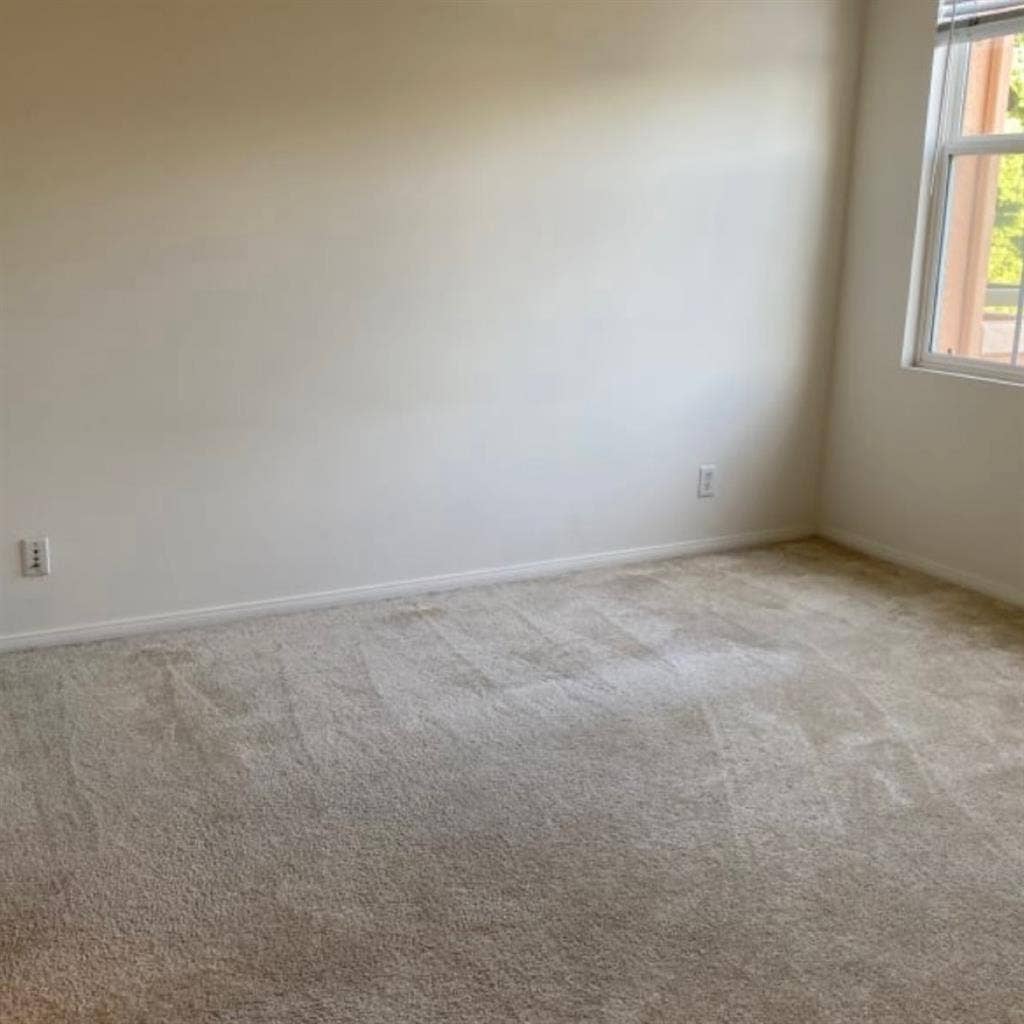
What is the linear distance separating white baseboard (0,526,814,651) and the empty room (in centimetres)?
2

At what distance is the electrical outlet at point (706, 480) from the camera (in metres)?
4.41

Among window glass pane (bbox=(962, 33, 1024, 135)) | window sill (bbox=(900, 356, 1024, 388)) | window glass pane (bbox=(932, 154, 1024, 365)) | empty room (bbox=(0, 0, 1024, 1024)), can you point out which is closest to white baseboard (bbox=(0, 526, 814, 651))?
empty room (bbox=(0, 0, 1024, 1024))

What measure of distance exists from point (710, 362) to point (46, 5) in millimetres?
2524

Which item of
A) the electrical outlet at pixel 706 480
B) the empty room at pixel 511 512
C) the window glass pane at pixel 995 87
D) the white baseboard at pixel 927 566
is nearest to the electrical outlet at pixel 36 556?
the empty room at pixel 511 512

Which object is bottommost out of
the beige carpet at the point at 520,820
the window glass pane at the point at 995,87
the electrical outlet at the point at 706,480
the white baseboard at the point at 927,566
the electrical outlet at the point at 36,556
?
the beige carpet at the point at 520,820

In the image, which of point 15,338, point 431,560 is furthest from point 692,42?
point 15,338

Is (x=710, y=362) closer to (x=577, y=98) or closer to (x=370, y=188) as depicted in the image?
(x=577, y=98)

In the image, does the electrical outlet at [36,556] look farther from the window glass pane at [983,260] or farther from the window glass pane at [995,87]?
the window glass pane at [995,87]

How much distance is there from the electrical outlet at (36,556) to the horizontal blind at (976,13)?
3495 millimetres

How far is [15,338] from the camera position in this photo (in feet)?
10.5

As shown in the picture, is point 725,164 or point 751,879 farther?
point 725,164

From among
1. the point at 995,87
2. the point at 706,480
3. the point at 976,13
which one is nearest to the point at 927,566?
the point at 706,480

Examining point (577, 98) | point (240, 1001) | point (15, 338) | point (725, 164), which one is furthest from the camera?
point (725, 164)

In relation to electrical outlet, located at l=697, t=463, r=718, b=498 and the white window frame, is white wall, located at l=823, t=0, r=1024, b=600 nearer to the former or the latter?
the white window frame
